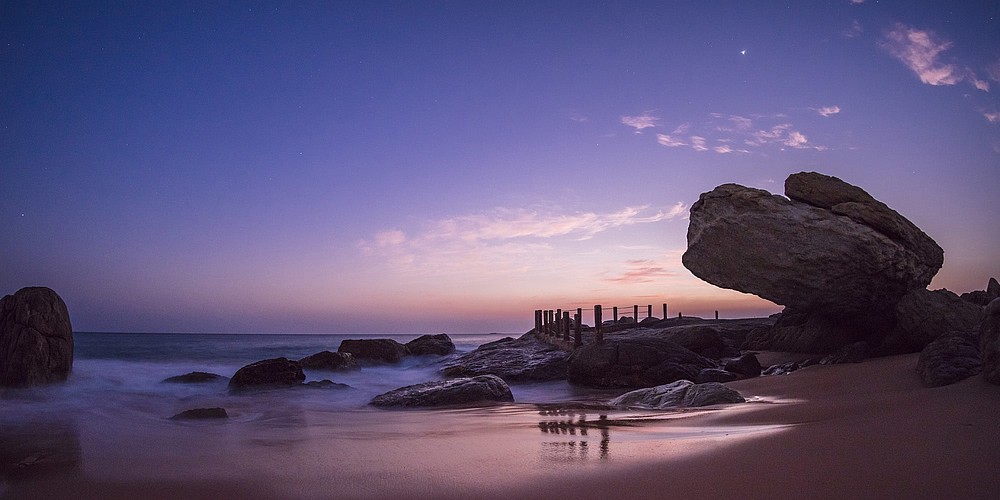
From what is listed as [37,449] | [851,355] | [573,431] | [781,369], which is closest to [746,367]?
[781,369]

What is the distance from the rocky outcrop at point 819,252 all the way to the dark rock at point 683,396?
6216 mm

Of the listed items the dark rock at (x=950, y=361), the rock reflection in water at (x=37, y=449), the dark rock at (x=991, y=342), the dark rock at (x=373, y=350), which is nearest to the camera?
the rock reflection in water at (x=37, y=449)

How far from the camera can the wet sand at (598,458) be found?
2.45 m

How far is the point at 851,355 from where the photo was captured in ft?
35.7

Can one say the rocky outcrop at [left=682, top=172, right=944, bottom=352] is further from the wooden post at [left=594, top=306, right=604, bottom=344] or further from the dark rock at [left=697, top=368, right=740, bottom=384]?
the wooden post at [left=594, top=306, right=604, bottom=344]

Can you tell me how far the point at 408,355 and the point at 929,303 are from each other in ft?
68.7

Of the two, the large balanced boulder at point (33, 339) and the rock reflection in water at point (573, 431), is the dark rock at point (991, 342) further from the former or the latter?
the large balanced boulder at point (33, 339)

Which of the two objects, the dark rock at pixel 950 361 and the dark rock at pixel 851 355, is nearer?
the dark rock at pixel 950 361

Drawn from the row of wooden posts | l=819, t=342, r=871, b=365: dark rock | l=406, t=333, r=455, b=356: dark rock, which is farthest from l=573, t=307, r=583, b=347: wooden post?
l=406, t=333, r=455, b=356: dark rock

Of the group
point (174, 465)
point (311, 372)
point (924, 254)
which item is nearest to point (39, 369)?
point (311, 372)

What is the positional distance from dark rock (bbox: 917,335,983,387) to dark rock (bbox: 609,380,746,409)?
2.05 m

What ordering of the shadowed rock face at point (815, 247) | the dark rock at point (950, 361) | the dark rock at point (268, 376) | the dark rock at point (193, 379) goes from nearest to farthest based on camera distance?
the dark rock at point (950, 361), the shadowed rock face at point (815, 247), the dark rock at point (268, 376), the dark rock at point (193, 379)

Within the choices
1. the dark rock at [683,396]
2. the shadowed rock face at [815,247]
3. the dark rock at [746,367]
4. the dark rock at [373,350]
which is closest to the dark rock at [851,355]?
the dark rock at [746,367]

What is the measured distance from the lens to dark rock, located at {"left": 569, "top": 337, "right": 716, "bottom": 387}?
11.2 metres
